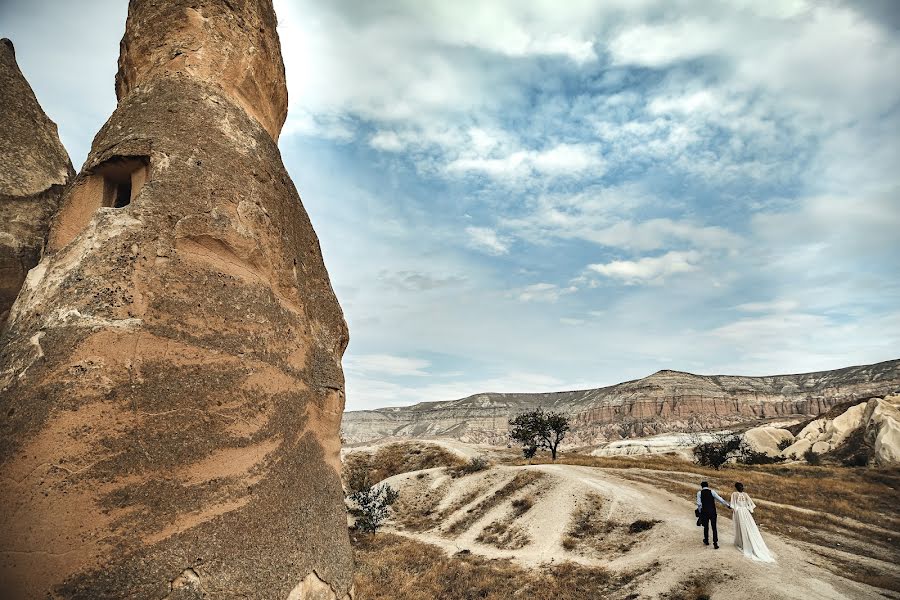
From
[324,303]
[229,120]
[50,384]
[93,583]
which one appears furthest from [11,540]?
[229,120]

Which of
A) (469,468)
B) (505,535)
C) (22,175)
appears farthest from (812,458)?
(22,175)

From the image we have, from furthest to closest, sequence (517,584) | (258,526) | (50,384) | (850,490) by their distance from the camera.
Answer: (850,490) < (517,584) < (258,526) < (50,384)

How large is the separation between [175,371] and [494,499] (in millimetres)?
20176

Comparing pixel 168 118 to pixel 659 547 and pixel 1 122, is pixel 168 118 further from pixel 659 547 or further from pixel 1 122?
pixel 659 547

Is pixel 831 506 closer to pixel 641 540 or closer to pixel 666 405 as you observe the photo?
pixel 641 540

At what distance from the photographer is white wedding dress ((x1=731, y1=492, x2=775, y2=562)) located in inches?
421

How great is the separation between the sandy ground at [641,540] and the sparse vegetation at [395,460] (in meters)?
6.49

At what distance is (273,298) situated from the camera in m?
5.45

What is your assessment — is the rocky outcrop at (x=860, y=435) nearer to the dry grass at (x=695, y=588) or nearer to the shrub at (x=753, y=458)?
the shrub at (x=753, y=458)

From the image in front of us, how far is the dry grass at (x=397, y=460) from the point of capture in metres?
33.3

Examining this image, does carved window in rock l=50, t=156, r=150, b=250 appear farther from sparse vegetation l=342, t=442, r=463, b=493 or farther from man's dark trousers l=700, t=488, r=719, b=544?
sparse vegetation l=342, t=442, r=463, b=493

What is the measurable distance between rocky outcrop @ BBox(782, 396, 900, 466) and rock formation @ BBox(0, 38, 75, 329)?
1757 inches

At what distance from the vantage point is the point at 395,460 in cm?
3553

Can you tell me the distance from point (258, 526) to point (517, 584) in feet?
34.0
